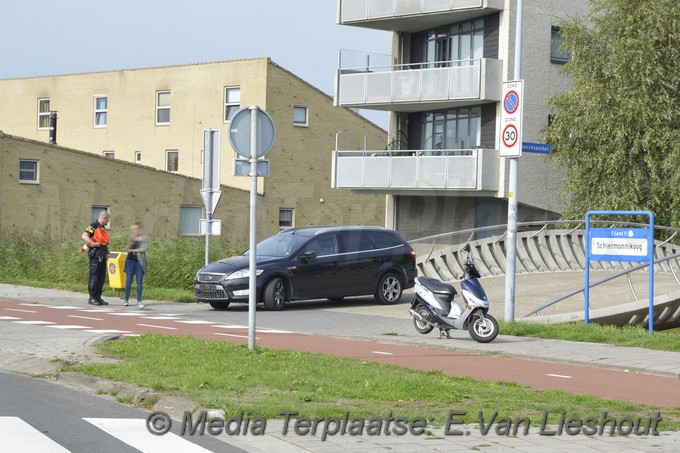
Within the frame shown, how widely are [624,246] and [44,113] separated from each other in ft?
158

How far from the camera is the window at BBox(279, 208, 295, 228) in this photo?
178ft

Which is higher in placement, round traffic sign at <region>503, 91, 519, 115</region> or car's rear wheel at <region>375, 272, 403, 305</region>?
round traffic sign at <region>503, 91, 519, 115</region>

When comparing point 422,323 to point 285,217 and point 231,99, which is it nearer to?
point 285,217

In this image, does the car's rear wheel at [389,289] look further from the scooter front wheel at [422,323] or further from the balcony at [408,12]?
the balcony at [408,12]

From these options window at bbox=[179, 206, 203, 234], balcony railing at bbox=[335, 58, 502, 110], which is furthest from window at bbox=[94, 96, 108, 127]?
balcony railing at bbox=[335, 58, 502, 110]

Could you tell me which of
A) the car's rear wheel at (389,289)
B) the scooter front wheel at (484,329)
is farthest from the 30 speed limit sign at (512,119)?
the car's rear wheel at (389,289)

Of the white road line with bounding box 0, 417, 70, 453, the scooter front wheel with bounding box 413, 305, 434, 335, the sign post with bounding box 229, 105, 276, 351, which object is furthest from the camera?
the scooter front wheel with bounding box 413, 305, 434, 335

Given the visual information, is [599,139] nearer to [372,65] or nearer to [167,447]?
[372,65]

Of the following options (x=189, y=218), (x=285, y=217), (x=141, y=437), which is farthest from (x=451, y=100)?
(x=141, y=437)

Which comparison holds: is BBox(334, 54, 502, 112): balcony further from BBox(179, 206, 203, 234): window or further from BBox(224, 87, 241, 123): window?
BBox(224, 87, 241, 123): window

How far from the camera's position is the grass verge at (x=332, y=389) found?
962cm

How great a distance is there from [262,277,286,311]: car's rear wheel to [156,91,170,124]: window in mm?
33795

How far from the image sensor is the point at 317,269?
24.5m

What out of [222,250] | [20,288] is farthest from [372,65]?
[20,288]
